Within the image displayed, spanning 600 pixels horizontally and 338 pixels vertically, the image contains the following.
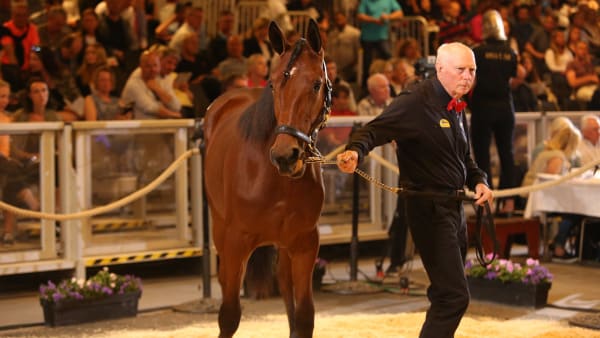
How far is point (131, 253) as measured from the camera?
916 cm

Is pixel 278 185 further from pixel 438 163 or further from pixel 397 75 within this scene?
pixel 397 75

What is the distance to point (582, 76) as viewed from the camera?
1580 cm

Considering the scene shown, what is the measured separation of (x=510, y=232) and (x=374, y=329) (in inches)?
134

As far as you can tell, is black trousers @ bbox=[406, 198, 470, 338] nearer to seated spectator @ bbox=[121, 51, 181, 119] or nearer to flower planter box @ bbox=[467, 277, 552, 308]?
flower planter box @ bbox=[467, 277, 552, 308]

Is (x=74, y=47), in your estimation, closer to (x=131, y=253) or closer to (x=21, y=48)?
(x=21, y=48)

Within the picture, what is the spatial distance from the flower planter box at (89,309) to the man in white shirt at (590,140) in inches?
213

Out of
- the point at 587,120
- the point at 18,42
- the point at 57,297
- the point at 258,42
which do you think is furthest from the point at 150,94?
the point at 587,120

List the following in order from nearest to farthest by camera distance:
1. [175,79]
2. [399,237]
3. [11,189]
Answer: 1. [11,189]
2. [399,237]
3. [175,79]

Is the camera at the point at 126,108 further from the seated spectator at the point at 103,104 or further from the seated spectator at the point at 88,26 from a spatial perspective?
the seated spectator at the point at 88,26

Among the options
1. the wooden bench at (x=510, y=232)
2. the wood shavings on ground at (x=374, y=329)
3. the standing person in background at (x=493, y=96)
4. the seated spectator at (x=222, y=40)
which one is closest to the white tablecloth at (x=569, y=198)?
the wooden bench at (x=510, y=232)

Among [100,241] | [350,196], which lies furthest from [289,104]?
[350,196]

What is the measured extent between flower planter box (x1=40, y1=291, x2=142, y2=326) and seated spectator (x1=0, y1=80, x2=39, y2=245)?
876 millimetres

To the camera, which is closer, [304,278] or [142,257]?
[304,278]

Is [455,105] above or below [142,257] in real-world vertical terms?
above
